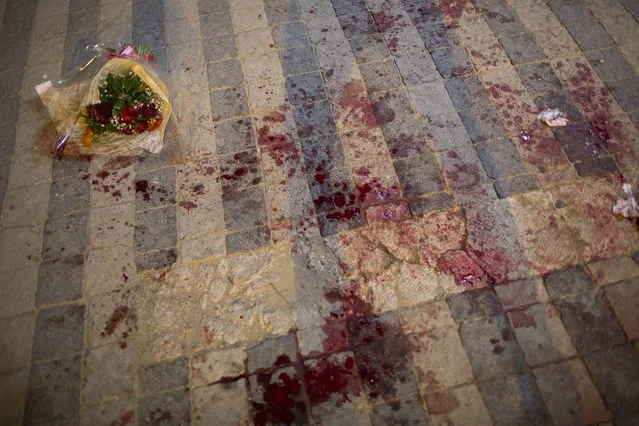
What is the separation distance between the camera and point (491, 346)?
3000 mm

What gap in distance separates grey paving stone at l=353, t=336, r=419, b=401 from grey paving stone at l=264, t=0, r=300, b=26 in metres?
4.10

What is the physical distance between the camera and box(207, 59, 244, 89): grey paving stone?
14.8 ft

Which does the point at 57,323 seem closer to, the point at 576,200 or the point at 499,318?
the point at 499,318

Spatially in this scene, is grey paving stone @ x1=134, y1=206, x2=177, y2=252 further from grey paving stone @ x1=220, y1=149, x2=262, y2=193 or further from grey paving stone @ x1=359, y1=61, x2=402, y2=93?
grey paving stone @ x1=359, y1=61, x2=402, y2=93

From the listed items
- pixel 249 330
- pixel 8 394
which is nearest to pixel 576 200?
pixel 249 330

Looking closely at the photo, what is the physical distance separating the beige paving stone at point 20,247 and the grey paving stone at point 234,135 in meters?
1.89

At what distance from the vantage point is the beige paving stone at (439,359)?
291cm

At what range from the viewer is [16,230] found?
3.72 m

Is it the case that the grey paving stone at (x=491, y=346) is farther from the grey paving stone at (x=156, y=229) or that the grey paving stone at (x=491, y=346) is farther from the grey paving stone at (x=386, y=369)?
the grey paving stone at (x=156, y=229)

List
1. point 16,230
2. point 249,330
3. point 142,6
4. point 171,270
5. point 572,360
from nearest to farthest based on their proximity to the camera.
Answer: point 572,360
point 249,330
point 171,270
point 16,230
point 142,6

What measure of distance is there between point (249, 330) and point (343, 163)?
1.81 metres

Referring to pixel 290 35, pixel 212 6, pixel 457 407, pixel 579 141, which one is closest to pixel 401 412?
pixel 457 407

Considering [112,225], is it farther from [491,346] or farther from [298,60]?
[491,346]

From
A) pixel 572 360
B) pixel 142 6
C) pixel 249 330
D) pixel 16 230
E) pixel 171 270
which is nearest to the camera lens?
pixel 572 360
